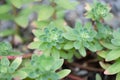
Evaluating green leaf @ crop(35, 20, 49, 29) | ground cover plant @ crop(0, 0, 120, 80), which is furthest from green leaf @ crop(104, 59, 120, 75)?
green leaf @ crop(35, 20, 49, 29)

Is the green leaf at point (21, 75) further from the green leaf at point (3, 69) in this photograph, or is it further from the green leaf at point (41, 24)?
the green leaf at point (41, 24)

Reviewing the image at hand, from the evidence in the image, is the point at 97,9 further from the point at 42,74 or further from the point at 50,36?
the point at 42,74

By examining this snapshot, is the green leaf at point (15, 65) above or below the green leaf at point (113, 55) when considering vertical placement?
below

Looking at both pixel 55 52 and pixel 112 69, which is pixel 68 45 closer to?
pixel 55 52

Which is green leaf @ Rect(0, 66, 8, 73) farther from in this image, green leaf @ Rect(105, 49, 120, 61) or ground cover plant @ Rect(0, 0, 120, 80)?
green leaf @ Rect(105, 49, 120, 61)

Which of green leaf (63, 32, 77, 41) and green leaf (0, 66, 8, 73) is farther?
green leaf (63, 32, 77, 41)

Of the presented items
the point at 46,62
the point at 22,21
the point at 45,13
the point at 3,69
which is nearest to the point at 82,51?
the point at 46,62

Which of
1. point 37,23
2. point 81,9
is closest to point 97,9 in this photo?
point 37,23

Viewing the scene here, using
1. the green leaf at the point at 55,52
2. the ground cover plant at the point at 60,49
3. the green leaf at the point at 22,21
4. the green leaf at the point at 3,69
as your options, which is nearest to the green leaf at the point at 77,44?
the ground cover plant at the point at 60,49

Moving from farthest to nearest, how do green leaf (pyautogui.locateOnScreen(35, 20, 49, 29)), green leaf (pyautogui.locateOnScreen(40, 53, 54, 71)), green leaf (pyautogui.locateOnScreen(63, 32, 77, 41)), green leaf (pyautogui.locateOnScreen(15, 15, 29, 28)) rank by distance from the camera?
green leaf (pyautogui.locateOnScreen(15, 15, 29, 28)), green leaf (pyautogui.locateOnScreen(35, 20, 49, 29)), green leaf (pyautogui.locateOnScreen(63, 32, 77, 41)), green leaf (pyautogui.locateOnScreen(40, 53, 54, 71))
